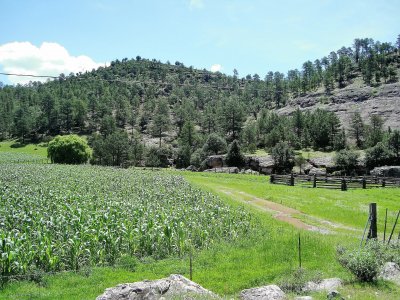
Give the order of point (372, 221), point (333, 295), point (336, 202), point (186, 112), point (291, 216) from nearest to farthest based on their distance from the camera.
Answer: point (333, 295), point (372, 221), point (291, 216), point (336, 202), point (186, 112)

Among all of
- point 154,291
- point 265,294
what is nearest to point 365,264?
point 265,294

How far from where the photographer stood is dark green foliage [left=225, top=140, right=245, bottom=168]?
8719cm

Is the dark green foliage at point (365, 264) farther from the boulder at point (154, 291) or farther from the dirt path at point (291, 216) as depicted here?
the dirt path at point (291, 216)

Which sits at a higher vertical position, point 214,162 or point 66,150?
point 66,150

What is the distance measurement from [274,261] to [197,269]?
128 inches

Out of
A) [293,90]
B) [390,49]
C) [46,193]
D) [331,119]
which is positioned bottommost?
[46,193]

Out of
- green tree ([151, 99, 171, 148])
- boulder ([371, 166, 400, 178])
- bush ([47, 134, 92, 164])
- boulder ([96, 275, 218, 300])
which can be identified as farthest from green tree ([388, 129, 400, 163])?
boulder ([96, 275, 218, 300])

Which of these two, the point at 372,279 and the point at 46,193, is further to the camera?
the point at 46,193

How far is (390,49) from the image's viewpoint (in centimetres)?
→ 18812

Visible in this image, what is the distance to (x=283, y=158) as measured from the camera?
85.0 meters

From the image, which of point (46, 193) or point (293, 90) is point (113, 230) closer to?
point (46, 193)

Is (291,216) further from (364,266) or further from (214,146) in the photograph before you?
(214,146)

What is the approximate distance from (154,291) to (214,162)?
8023 cm

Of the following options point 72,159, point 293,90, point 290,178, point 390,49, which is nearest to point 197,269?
point 290,178
